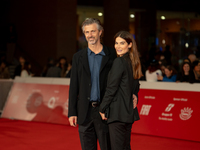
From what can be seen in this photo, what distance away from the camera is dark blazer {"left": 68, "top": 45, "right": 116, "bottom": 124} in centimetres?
358

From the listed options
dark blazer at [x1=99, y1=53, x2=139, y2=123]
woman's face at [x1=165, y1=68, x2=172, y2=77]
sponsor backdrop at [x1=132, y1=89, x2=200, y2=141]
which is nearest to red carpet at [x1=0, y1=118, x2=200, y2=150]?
sponsor backdrop at [x1=132, y1=89, x2=200, y2=141]

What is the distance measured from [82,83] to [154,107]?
178 inches

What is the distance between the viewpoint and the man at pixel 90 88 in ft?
11.7

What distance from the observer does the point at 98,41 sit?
3.67 m

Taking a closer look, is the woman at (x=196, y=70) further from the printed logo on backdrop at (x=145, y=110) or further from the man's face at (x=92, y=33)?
the man's face at (x=92, y=33)

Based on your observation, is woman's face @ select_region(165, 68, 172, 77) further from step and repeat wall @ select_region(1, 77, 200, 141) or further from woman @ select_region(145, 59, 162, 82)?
step and repeat wall @ select_region(1, 77, 200, 141)

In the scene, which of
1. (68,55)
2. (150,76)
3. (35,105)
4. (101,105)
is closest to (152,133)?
(150,76)

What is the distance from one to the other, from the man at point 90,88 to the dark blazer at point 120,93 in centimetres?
14

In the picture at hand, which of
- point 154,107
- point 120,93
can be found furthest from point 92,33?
point 154,107

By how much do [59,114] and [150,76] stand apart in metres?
2.82

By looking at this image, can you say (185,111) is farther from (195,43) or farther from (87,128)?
(195,43)

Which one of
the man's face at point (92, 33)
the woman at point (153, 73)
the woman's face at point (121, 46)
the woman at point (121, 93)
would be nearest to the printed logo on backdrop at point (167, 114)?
the woman at point (153, 73)

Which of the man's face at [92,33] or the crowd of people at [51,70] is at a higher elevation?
the man's face at [92,33]

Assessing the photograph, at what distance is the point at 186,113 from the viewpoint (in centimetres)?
735
